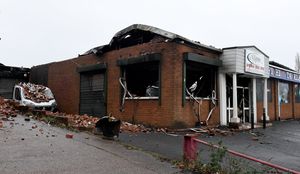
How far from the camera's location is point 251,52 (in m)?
18.4

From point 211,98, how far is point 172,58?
3527 millimetres

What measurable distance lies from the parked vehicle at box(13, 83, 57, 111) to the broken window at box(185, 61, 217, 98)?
8.84 m

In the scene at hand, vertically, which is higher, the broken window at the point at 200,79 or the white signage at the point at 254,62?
the white signage at the point at 254,62

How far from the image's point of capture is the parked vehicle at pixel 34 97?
20.1m

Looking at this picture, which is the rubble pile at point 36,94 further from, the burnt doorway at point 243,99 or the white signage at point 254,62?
the white signage at point 254,62

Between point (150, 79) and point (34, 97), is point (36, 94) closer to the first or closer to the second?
point (34, 97)

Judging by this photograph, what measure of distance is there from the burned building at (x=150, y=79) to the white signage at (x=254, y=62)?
1597 millimetres

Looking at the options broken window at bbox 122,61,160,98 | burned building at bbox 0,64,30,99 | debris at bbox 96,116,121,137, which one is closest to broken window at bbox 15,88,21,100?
burned building at bbox 0,64,30,99

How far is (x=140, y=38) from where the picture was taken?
18.4m

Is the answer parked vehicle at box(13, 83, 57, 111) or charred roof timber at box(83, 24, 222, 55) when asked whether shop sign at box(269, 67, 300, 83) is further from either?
parked vehicle at box(13, 83, 57, 111)

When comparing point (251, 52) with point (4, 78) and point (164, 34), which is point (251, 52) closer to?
point (164, 34)

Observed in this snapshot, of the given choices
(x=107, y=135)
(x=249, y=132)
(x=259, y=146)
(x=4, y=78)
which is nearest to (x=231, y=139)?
(x=259, y=146)

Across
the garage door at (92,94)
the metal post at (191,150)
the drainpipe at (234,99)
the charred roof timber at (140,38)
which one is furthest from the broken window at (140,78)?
the metal post at (191,150)

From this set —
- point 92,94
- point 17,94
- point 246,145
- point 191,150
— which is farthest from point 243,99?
point 17,94
